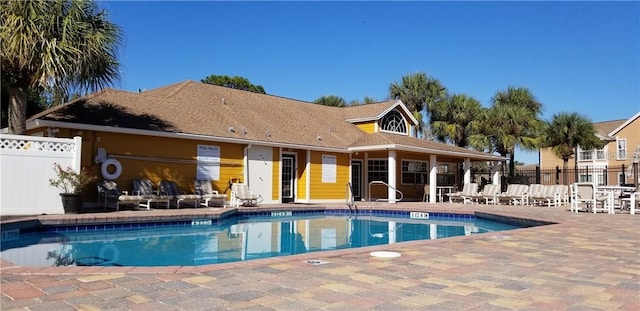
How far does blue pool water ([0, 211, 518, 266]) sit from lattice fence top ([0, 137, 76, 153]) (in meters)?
2.42

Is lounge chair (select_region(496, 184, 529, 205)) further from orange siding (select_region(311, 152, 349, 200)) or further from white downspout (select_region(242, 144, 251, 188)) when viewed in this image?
white downspout (select_region(242, 144, 251, 188))

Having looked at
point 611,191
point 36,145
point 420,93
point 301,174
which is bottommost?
point 611,191

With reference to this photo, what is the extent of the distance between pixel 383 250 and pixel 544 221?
6.44 meters

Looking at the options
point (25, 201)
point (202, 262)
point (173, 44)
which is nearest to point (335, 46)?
point (173, 44)

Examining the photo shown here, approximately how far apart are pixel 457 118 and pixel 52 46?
21.3 metres

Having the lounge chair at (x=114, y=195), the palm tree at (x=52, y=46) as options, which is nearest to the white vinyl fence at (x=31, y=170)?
the palm tree at (x=52, y=46)

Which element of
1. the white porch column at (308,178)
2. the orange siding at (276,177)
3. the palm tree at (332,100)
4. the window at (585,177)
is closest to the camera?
the orange siding at (276,177)

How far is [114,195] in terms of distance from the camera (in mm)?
12797

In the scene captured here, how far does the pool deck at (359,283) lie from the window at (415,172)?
53.7 feet

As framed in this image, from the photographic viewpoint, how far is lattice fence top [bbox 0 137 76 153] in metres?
10.6

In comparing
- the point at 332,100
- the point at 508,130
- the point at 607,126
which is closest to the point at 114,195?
the point at 508,130

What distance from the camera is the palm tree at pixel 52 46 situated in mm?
10258

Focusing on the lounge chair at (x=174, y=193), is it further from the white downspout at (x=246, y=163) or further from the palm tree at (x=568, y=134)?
the palm tree at (x=568, y=134)

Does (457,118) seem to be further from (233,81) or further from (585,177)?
(233,81)
